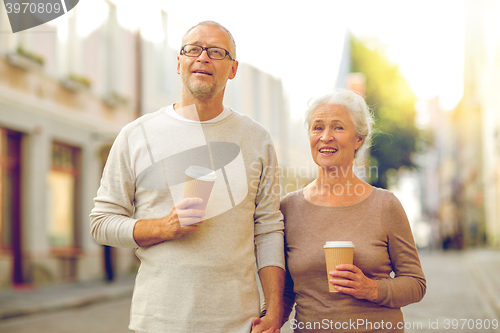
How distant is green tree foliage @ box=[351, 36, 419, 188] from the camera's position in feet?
98.5

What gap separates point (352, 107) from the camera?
2811 millimetres

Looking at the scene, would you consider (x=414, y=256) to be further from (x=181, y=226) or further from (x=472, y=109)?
(x=472, y=109)

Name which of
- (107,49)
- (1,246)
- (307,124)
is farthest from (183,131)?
(107,49)

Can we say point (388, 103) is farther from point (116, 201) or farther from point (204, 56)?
point (116, 201)

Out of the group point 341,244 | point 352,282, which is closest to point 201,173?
point 341,244

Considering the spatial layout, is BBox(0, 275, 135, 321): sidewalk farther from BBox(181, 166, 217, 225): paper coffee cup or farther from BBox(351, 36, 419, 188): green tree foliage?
BBox(351, 36, 419, 188): green tree foliage

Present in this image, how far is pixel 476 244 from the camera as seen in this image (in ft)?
165

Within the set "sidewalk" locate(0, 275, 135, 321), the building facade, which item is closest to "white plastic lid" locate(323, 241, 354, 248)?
"sidewalk" locate(0, 275, 135, 321)

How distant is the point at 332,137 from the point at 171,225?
0.85 meters

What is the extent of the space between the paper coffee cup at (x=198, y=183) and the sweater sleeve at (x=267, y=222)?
36cm

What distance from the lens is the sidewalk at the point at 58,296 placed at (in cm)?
952

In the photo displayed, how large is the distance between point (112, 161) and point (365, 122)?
3.81 feet

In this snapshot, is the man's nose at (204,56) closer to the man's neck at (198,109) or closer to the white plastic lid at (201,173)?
the man's neck at (198,109)

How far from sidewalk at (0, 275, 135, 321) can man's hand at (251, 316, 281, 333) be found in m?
7.31
